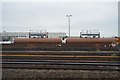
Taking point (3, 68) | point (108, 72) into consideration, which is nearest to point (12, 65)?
point (3, 68)

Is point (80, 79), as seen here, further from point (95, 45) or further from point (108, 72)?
point (95, 45)

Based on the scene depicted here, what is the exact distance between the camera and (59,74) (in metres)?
10.3

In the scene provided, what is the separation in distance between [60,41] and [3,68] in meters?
21.1

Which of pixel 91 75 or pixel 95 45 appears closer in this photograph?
pixel 91 75

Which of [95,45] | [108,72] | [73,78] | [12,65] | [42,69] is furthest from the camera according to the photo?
[95,45]

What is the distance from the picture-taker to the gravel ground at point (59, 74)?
9812 mm

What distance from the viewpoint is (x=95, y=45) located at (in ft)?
101

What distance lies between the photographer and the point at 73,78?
9.66 metres

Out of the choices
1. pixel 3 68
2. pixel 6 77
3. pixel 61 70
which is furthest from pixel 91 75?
pixel 3 68

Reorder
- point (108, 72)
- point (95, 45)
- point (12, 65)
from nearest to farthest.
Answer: point (108, 72)
point (12, 65)
point (95, 45)

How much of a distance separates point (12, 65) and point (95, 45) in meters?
20.1

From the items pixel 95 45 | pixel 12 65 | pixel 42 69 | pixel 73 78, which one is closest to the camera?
pixel 73 78

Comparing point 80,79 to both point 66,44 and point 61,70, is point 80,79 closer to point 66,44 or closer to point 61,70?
point 61,70

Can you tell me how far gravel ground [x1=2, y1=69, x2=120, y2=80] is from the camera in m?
9.81
